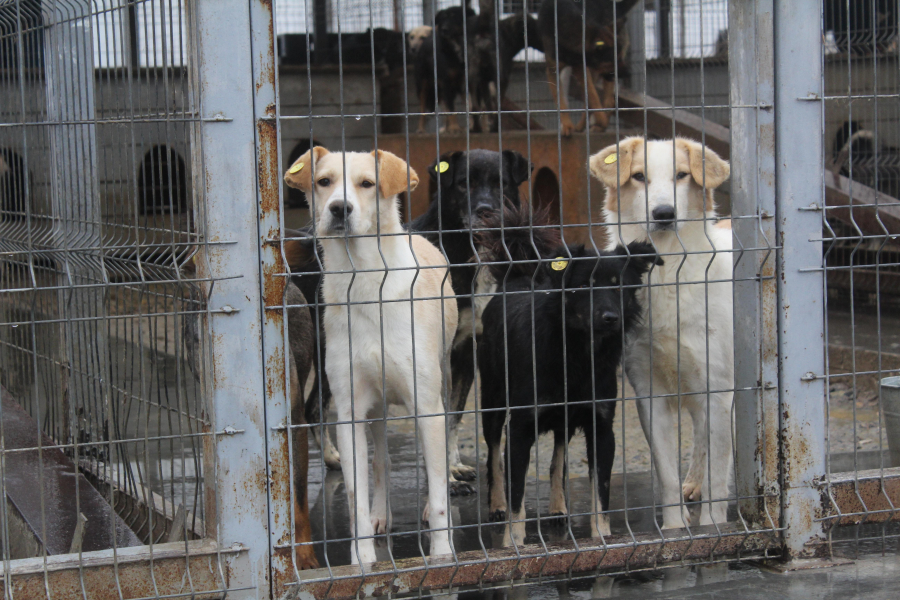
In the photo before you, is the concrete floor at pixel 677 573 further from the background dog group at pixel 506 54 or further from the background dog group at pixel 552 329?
the background dog group at pixel 506 54

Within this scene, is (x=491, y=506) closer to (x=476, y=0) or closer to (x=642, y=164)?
(x=642, y=164)

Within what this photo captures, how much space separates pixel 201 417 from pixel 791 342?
224cm

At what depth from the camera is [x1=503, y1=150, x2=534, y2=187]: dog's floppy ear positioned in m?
5.38

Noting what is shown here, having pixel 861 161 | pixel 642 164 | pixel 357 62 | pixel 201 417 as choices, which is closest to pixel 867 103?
pixel 861 161

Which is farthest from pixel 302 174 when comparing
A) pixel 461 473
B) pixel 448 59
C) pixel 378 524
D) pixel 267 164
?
pixel 448 59

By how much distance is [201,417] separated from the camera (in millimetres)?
3145

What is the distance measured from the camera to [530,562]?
130 inches

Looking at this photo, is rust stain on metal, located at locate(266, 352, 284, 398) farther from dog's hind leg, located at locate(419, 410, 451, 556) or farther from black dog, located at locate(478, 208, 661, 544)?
black dog, located at locate(478, 208, 661, 544)

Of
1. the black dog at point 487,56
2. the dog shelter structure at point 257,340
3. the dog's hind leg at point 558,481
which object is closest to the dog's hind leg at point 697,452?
the dog shelter structure at point 257,340

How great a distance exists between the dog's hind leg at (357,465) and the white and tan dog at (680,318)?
1229 millimetres

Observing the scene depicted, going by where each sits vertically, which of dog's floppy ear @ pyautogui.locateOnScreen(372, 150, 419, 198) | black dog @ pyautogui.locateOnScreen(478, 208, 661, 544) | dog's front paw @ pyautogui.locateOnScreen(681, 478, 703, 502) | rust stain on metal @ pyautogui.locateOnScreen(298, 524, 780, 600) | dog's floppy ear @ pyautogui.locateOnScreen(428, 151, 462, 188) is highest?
dog's floppy ear @ pyautogui.locateOnScreen(428, 151, 462, 188)

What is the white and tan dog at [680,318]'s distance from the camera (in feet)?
12.9

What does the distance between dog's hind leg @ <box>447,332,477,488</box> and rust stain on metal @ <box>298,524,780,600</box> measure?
5.41 ft

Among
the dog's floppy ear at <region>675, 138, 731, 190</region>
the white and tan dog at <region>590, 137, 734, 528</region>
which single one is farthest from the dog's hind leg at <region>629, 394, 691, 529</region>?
the dog's floppy ear at <region>675, 138, 731, 190</region>
